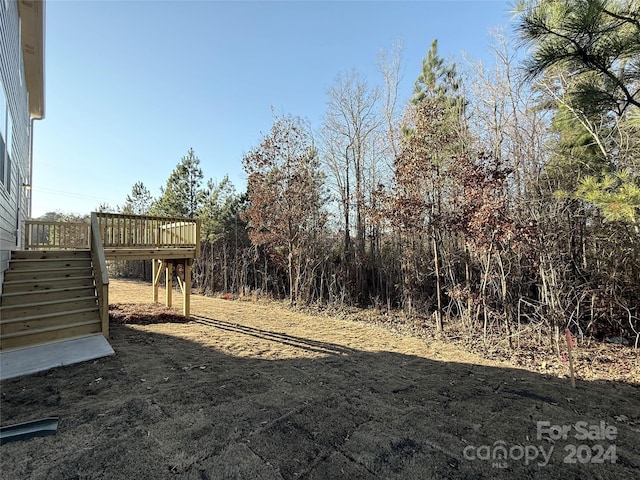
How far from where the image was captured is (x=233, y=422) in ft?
8.37

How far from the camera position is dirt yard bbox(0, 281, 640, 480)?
202 centimetres

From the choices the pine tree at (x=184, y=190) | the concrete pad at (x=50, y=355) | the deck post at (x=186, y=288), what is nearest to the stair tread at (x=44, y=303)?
the concrete pad at (x=50, y=355)

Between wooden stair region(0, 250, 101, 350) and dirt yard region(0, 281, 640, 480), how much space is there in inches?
35.6

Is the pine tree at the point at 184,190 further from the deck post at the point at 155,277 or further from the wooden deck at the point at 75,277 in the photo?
the wooden deck at the point at 75,277

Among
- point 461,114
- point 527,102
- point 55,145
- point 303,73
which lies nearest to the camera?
point 527,102

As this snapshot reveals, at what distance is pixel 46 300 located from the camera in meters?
4.79

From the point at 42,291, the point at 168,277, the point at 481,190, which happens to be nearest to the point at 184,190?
the point at 168,277

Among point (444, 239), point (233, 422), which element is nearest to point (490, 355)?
point (444, 239)

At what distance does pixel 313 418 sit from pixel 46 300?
15.6ft

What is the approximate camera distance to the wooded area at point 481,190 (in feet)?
9.63

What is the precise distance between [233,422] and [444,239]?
589 centimetres

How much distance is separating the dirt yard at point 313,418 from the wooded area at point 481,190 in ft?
6.00

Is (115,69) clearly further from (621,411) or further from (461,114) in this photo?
(621,411)

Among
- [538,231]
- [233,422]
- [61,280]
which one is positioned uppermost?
[538,231]
